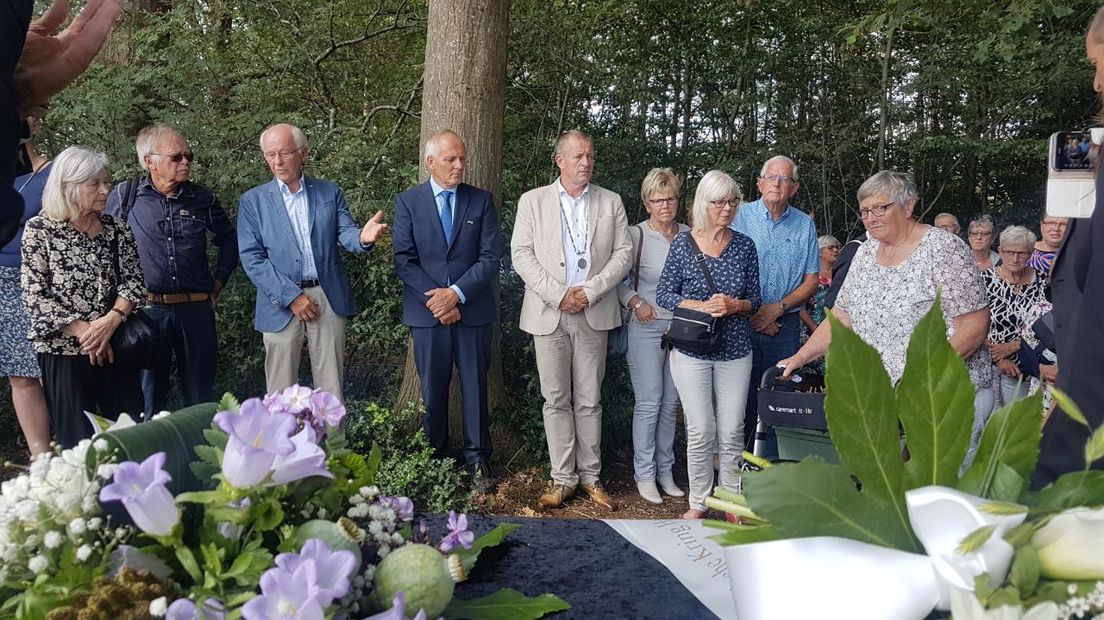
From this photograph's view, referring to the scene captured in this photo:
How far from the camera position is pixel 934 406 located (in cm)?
95

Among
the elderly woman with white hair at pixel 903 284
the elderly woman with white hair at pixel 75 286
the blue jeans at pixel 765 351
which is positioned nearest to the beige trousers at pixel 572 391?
the blue jeans at pixel 765 351

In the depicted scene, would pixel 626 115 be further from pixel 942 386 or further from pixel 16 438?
pixel 942 386

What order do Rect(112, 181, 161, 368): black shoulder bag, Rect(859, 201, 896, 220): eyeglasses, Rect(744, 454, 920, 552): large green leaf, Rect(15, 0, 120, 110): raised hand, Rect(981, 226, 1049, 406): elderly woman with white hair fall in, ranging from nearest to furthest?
Rect(744, 454, 920, 552): large green leaf → Rect(15, 0, 120, 110): raised hand → Rect(859, 201, 896, 220): eyeglasses → Rect(112, 181, 161, 368): black shoulder bag → Rect(981, 226, 1049, 406): elderly woman with white hair

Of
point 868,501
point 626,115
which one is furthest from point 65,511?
point 626,115

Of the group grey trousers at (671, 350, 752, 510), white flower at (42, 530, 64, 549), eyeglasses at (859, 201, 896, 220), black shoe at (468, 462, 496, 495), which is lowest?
black shoe at (468, 462, 496, 495)

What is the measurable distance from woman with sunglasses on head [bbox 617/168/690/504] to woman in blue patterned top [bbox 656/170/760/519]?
1.48ft

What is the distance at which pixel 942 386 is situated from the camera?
3.10 ft

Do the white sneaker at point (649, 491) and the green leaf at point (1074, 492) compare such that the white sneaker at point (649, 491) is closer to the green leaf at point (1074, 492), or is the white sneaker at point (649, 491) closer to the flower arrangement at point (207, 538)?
the flower arrangement at point (207, 538)

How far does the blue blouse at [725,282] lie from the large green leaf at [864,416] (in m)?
4.23

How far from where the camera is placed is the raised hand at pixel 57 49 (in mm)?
1635

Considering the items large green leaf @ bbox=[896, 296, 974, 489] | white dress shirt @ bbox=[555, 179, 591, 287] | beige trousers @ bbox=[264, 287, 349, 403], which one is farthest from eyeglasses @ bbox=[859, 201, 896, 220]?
large green leaf @ bbox=[896, 296, 974, 489]

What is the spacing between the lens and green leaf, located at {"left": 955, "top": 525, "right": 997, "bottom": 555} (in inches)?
30.4

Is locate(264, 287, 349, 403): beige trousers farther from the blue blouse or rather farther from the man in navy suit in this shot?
the blue blouse

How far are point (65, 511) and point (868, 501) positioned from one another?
3.01ft
